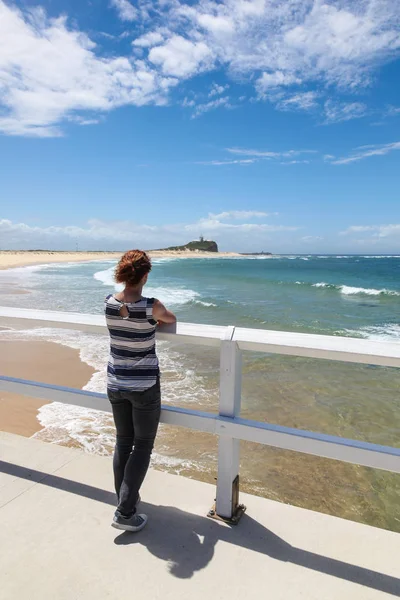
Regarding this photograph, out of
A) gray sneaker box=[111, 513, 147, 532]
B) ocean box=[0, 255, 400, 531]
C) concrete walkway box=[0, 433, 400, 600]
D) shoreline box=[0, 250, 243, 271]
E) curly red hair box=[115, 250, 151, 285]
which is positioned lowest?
shoreline box=[0, 250, 243, 271]

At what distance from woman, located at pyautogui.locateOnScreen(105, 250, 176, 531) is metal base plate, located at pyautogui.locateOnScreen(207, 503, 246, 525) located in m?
0.40

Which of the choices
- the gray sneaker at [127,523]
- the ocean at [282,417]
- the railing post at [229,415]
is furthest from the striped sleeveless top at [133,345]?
the ocean at [282,417]

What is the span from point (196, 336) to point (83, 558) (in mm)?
1275

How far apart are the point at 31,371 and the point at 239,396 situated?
229 inches

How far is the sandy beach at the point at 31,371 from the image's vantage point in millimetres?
5199

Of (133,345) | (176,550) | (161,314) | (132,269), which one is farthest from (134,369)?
(176,550)

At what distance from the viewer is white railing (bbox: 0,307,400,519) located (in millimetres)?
2115

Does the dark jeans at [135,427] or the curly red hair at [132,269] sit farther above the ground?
the curly red hair at [132,269]

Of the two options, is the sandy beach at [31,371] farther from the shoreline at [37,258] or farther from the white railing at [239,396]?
the shoreline at [37,258]

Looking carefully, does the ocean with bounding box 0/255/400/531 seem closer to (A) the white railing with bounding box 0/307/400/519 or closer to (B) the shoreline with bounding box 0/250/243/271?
(A) the white railing with bounding box 0/307/400/519

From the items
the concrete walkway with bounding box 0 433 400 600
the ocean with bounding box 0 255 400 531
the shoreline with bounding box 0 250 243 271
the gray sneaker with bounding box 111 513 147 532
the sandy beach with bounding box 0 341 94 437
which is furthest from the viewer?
the shoreline with bounding box 0 250 243 271

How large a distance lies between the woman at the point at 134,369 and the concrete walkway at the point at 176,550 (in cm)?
22

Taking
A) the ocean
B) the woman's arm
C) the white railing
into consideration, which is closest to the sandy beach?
the ocean

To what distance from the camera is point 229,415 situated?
2.44 m
